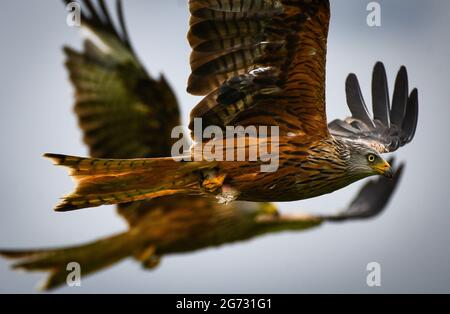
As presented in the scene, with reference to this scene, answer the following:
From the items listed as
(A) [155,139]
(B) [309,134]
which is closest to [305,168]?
(B) [309,134]

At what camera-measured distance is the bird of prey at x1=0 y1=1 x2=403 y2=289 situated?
9.34 meters

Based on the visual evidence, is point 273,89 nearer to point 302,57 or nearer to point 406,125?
point 302,57

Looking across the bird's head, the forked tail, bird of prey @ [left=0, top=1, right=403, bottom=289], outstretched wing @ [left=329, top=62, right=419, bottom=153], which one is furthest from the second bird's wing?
the bird's head

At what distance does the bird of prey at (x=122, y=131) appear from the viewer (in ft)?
30.7

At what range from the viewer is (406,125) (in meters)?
8.96

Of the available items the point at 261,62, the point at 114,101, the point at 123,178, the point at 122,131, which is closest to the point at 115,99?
the point at 114,101

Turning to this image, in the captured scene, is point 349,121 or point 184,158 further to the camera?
point 349,121

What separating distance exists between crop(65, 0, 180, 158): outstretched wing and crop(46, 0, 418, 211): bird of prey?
95.7 inches

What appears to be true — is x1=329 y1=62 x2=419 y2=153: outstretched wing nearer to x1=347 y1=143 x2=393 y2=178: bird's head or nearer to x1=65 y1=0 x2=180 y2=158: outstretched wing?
x1=347 y1=143 x2=393 y2=178: bird's head

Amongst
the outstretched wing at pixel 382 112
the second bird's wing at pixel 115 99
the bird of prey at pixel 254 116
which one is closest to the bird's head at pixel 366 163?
the bird of prey at pixel 254 116

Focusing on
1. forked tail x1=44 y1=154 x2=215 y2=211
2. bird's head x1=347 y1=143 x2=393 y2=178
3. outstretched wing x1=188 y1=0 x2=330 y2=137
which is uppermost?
outstretched wing x1=188 y1=0 x2=330 y2=137

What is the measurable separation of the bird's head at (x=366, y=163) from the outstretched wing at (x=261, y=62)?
0.33 metres

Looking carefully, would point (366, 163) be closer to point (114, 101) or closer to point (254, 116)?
point (254, 116)

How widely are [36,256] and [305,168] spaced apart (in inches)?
151
